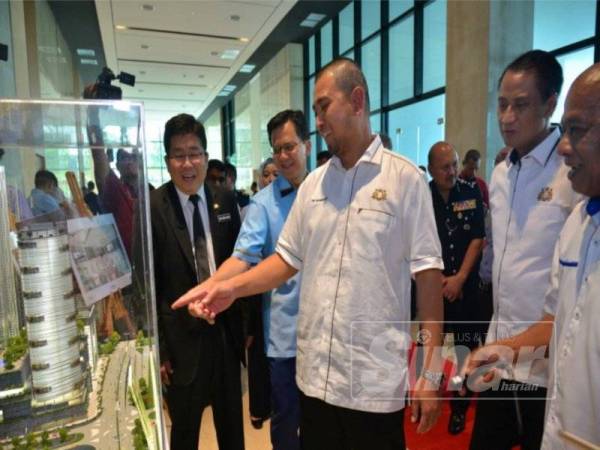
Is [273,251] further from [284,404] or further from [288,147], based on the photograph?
[284,404]

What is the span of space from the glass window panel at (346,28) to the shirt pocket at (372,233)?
756 cm

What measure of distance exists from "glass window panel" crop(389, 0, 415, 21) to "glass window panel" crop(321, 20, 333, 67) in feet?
7.06

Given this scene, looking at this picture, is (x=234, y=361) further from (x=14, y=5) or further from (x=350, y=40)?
(x=350, y=40)

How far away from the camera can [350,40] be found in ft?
26.5

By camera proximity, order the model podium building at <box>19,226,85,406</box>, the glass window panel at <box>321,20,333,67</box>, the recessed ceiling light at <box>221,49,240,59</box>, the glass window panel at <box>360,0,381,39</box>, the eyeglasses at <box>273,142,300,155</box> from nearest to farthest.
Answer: the model podium building at <box>19,226,85,406</box> < the eyeglasses at <box>273,142,300,155</box> < the glass window panel at <box>360,0,381,39</box> < the glass window panel at <box>321,20,333,67</box> < the recessed ceiling light at <box>221,49,240,59</box>

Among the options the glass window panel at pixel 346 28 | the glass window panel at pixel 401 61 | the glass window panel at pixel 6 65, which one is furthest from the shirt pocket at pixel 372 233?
the glass window panel at pixel 346 28

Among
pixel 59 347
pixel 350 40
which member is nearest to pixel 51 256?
pixel 59 347

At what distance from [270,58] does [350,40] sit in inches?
126

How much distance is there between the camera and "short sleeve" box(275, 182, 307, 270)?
54.9 inches

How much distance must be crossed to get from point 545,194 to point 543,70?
364 millimetres

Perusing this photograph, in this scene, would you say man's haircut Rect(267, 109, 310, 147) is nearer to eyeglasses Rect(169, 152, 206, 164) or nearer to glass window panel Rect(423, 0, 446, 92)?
eyeglasses Rect(169, 152, 206, 164)

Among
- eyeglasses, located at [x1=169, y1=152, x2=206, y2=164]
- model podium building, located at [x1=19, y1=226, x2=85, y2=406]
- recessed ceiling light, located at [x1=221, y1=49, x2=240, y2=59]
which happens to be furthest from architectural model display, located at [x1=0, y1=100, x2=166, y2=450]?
recessed ceiling light, located at [x1=221, y1=49, x2=240, y2=59]

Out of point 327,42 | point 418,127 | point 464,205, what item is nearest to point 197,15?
point 327,42

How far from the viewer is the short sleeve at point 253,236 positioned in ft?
5.12
